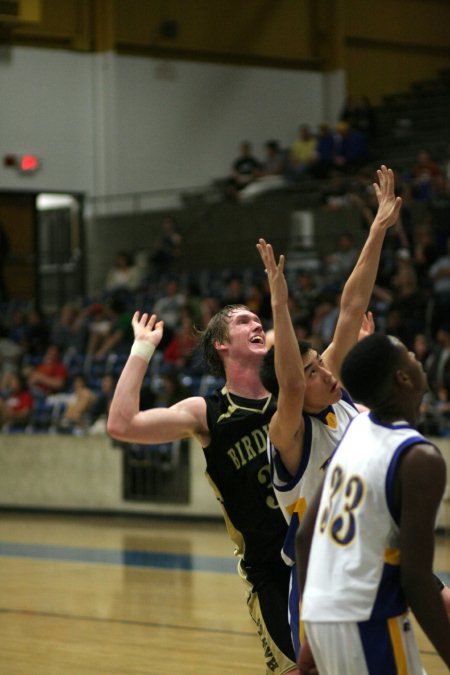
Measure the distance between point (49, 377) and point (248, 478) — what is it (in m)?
11.8

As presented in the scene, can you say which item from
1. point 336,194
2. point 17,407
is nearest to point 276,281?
point 17,407

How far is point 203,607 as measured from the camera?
862 cm

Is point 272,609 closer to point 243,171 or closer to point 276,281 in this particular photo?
point 276,281

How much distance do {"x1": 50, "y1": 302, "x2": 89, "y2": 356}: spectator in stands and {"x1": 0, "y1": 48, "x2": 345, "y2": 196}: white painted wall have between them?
4075 millimetres

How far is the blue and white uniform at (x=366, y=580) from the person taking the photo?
312cm

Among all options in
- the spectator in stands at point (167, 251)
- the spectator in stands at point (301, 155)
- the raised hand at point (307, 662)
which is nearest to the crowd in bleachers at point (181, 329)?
the spectator in stands at point (167, 251)

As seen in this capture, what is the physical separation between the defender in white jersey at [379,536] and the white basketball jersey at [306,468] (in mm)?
792

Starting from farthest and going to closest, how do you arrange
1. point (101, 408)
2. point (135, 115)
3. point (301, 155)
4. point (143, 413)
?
point (135, 115)
point (301, 155)
point (101, 408)
point (143, 413)

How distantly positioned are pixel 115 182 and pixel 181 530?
10.2 meters

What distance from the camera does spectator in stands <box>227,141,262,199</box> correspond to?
20438 mm

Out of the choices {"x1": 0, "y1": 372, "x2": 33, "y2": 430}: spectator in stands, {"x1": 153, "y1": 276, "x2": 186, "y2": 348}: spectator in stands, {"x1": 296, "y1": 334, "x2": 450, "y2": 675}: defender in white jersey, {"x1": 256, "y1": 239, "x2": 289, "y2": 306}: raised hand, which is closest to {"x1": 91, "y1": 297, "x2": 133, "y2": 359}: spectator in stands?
{"x1": 153, "y1": 276, "x2": 186, "y2": 348}: spectator in stands

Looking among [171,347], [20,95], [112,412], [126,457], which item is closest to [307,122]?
[20,95]

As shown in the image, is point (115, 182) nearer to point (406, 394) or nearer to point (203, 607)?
point (203, 607)

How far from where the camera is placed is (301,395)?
12.8 feet
